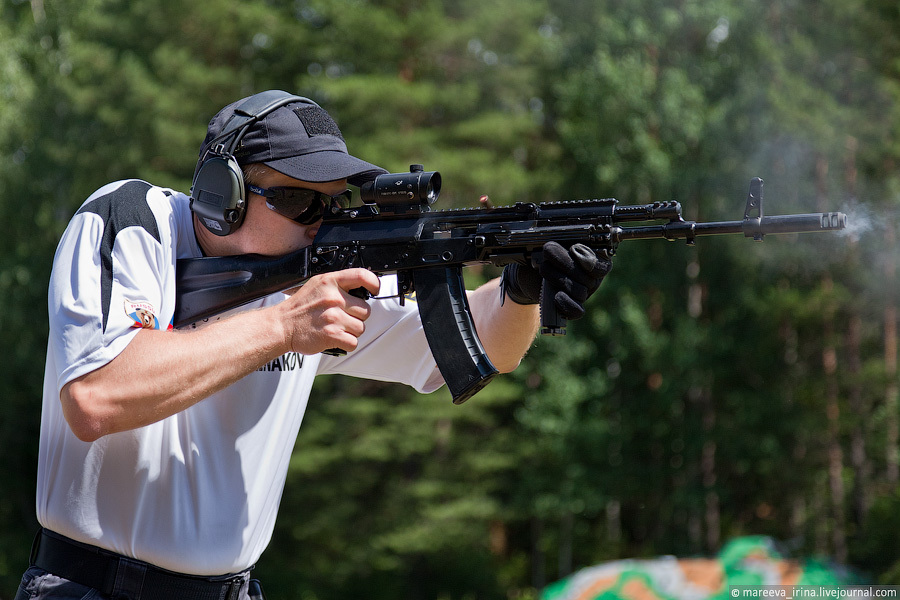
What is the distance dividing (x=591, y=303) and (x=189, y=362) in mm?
18980

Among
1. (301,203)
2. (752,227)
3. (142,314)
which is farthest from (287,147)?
(752,227)

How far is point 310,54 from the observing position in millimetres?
21125

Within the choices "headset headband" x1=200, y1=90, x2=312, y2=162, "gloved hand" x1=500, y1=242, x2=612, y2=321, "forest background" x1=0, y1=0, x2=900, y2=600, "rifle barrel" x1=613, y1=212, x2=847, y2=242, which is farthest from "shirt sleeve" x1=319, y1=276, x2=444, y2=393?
"forest background" x1=0, y1=0, x2=900, y2=600

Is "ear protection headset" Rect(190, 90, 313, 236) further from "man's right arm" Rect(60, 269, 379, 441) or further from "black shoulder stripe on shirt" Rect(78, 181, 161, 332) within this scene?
"man's right arm" Rect(60, 269, 379, 441)

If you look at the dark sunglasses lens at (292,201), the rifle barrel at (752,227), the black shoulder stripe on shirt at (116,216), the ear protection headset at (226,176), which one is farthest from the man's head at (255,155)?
the rifle barrel at (752,227)

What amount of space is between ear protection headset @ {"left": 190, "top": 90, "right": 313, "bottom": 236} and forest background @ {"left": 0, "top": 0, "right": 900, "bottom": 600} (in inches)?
605

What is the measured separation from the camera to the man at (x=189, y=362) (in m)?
2.58

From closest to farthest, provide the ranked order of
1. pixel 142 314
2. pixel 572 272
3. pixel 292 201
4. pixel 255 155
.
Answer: pixel 142 314
pixel 572 272
pixel 255 155
pixel 292 201

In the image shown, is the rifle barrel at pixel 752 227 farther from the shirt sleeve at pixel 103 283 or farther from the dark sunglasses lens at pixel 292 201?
the shirt sleeve at pixel 103 283

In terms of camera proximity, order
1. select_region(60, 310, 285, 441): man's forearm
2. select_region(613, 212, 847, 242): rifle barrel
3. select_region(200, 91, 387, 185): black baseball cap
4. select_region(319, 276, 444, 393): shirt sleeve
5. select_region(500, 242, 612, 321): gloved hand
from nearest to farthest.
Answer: select_region(60, 310, 285, 441): man's forearm, select_region(613, 212, 847, 242): rifle barrel, select_region(500, 242, 612, 321): gloved hand, select_region(200, 91, 387, 185): black baseball cap, select_region(319, 276, 444, 393): shirt sleeve

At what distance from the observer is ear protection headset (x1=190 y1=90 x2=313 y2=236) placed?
2994 millimetres

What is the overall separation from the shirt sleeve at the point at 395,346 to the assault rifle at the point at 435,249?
0.15 metres

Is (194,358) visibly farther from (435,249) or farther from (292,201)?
(435,249)

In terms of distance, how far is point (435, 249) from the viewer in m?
3.23
